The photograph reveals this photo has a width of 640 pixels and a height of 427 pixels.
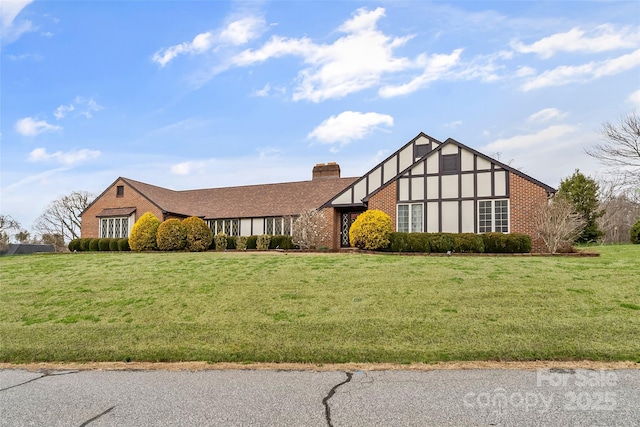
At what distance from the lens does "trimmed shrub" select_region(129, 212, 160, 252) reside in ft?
→ 79.4

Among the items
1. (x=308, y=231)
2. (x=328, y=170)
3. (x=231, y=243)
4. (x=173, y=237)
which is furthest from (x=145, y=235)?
(x=328, y=170)

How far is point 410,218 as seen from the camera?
64.6 feet

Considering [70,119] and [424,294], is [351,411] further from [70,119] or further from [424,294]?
[70,119]

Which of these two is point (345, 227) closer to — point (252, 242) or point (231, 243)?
point (252, 242)

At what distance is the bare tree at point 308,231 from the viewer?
2114 cm

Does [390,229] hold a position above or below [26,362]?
above

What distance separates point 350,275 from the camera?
1098 cm

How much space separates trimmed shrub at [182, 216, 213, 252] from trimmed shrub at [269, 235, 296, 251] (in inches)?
149

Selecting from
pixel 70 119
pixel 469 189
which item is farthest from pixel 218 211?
pixel 469 189

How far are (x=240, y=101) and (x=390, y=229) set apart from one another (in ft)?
28.0

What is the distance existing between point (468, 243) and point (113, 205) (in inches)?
987

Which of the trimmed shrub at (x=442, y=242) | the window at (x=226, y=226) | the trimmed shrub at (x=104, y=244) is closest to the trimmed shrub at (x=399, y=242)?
the trimmed shrub at (x=442, y=242)

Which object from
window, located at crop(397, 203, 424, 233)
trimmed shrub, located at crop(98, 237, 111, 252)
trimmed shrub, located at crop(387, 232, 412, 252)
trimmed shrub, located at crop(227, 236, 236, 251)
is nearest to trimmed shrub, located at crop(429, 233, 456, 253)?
trimmed shrub, located at crop(387, 232, 412, 252)

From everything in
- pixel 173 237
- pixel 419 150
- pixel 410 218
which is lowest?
pixel 173 237
